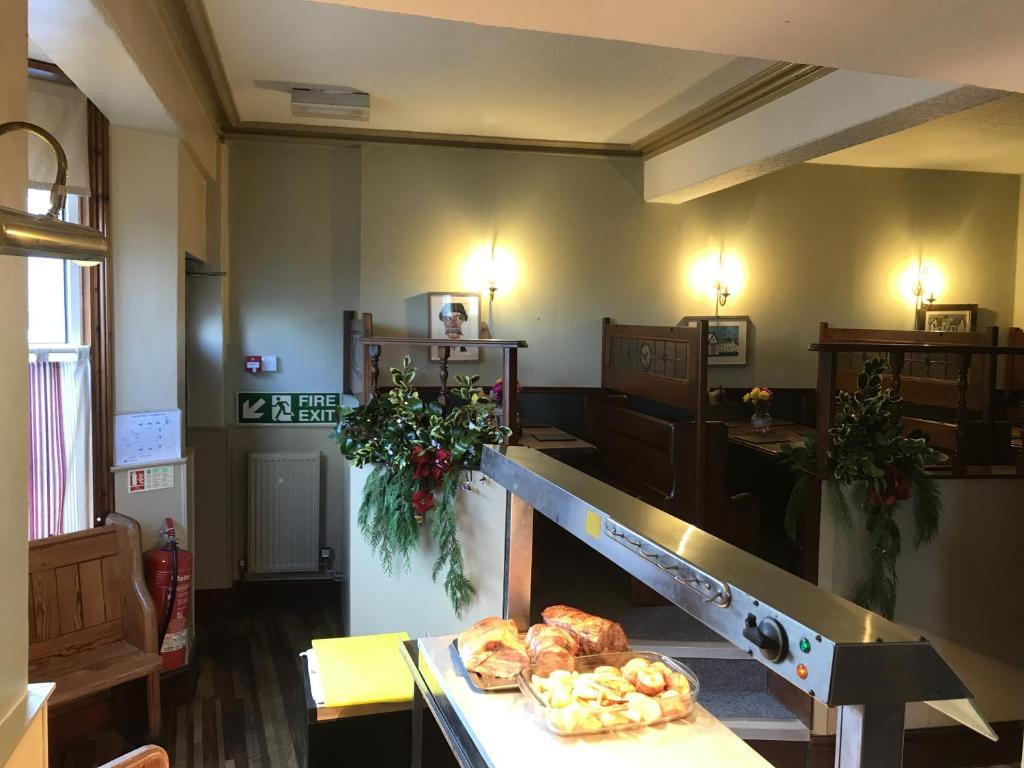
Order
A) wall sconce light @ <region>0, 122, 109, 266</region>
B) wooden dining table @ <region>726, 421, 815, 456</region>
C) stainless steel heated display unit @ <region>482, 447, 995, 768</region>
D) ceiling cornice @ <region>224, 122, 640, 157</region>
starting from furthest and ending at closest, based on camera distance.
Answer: ceiling cornice @ <region>224, 122, 640, 157</region> → wooden dining table @ <region>726, 421, 815, 456</region> → wall sconce light @ <region>0, 122, 109, 266</region> → stainless steel heated display unit @ <region>482, 447, 995, 768</region>

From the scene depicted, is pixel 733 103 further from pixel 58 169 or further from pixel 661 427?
pixel 58 169

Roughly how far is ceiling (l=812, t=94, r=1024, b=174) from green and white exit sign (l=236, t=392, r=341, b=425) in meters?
3.77

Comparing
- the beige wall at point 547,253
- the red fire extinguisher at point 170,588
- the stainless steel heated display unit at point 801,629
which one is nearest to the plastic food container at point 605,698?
the stainless steel heated display unit at point 801,629

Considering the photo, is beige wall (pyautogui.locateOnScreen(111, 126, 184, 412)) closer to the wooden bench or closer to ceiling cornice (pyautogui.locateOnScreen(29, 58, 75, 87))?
ceiling cornice (pyautogui.locateOnScreen(29, 58, 75, 87))

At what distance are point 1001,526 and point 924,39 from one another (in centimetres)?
253

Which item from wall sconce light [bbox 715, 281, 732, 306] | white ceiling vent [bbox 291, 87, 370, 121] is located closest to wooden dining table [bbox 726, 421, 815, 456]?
wall sconce light [bbox 715, 281, 732, 306]

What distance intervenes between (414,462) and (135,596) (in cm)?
148

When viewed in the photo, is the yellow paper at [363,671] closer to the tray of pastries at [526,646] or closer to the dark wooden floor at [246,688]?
the tray of pastries at [526,646]

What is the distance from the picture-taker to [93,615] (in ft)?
12.5

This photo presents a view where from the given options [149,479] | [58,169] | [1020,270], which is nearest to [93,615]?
[149,479]

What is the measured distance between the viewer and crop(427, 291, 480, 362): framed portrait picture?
5668 mm

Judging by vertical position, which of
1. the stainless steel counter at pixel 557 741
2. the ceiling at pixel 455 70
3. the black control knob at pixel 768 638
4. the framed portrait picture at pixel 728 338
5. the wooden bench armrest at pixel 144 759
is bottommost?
the wooden bench armrest at pixel 144 759

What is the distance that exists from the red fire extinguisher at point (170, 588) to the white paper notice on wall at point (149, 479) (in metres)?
0.18

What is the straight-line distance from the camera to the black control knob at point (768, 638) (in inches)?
39.6
